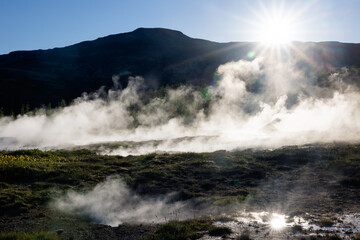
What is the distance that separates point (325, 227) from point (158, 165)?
12.9 m

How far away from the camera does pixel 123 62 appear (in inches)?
6029

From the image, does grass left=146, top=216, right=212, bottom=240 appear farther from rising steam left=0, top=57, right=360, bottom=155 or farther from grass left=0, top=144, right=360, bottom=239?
rising steam left=0, top=57, right=360, bottom=155

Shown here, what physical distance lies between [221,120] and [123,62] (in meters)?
118

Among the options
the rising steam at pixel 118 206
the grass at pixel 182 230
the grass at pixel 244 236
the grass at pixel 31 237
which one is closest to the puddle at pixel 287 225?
the grass at pixel 244 236

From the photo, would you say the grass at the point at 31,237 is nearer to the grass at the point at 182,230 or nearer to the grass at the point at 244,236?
the grass at the point at 182,230

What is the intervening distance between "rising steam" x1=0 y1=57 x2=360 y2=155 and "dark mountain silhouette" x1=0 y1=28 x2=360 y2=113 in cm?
4841

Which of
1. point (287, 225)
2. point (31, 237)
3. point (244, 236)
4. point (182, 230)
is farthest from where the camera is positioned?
point (287, 225)

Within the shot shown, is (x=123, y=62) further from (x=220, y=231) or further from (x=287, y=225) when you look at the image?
(x=287, y=225)

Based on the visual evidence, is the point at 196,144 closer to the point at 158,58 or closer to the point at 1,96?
the point at 1,96

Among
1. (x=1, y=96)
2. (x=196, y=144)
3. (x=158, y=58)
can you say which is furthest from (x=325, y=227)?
(x=158, y=58)

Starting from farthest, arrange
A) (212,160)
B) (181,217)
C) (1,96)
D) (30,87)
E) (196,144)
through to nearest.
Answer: (30,87)
(1,96)
(196,144)
(212,160)
(181,217)

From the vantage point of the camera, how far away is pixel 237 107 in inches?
1746

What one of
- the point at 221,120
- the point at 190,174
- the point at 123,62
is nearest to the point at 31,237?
the point at 190,174

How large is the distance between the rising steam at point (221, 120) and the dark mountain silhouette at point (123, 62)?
48415 mm
